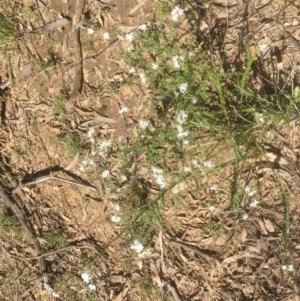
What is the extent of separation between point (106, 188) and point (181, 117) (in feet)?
2.76

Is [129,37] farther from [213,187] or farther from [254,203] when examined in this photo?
[254,203]

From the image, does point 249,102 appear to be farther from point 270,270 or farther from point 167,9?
point 270,270

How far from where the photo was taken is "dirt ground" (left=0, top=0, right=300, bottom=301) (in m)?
3.25

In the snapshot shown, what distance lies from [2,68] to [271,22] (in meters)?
2.20

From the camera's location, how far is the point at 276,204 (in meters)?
3.27

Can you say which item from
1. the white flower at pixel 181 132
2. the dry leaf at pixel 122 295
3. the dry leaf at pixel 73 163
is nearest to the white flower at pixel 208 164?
the white flower at pixel 181 132

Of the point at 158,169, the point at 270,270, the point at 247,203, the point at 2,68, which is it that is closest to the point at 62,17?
the point at 2,68

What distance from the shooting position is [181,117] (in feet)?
10.6

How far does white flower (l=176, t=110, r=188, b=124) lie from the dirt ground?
1.07 ft

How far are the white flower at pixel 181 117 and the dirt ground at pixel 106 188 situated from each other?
33 centimetres

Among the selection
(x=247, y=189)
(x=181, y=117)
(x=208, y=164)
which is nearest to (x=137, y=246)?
(x=208, y=164)

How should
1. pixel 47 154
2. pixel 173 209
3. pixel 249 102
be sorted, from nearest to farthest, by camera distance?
pixel 249 102 → pixel 173 209 → pixel 47 154

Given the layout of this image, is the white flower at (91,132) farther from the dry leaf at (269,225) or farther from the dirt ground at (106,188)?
the dry leaf at (269,225)

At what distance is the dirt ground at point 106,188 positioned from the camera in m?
3.25
